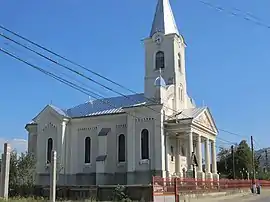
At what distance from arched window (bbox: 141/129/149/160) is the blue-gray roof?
4100mm

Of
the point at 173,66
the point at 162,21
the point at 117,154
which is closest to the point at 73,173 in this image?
the point at 117,154

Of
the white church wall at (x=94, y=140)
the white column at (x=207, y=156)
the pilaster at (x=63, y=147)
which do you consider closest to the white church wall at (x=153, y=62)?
the white church wall at (x=94, y=140)

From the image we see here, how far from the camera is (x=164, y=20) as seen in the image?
53219mm

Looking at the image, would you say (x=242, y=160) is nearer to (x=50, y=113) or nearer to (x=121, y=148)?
(x=121, y=148)

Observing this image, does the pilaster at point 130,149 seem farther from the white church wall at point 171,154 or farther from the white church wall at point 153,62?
the white church wall at point 153,62

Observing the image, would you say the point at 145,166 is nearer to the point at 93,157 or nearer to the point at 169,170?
the point at 169,170

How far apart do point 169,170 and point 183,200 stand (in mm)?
12535

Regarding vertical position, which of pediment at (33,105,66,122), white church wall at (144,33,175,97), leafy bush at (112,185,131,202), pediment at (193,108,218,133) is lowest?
leafy bush at (112,185,131,202)

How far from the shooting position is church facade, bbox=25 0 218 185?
4509cm

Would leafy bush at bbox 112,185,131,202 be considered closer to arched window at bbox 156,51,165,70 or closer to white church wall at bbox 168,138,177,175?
white church wall at bbox 168,138,177,175

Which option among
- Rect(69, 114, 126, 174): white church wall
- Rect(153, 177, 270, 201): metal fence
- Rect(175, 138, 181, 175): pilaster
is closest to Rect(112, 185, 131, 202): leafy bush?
Rect(153, 177, 270, 201): metal fence

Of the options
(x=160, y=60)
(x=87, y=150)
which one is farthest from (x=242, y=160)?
(x=87, y=150)

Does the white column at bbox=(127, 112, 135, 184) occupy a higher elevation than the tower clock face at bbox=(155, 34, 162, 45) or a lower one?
lower

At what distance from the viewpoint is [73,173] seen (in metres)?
49.6
